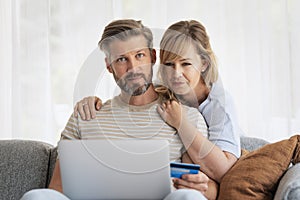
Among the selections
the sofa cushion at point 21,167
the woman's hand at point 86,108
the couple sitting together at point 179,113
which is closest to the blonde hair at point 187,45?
the couple sitting together at point 179,113

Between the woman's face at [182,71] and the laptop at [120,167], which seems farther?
the woman's face at [182,71]

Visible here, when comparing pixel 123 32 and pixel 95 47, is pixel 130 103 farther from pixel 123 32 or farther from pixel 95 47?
pixel 95 47

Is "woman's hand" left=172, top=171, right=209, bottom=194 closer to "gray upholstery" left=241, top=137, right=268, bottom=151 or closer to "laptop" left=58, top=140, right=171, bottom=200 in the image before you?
"laptop" left=58, top=140, right=171, bottom=200

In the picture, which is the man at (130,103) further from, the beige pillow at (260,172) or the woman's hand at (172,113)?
the beige pillow at (260,172)

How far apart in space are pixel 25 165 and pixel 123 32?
0.76 meters

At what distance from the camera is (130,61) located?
1781 millimetres

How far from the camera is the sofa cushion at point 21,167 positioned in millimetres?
2105

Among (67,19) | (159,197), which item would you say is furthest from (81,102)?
(67,19)

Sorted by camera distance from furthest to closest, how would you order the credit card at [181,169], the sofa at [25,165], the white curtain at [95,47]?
1. the white curtain at [95,47]
2. the sofa at [25,165]
3. the credit card at [181,169]

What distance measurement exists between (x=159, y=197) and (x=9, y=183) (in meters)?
0.91

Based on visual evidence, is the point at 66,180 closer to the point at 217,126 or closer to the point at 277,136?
the point at 217,126

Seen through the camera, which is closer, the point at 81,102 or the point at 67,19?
the point at 81,102

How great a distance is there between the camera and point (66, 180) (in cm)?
149

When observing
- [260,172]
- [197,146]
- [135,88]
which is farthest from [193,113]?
[260,172]
